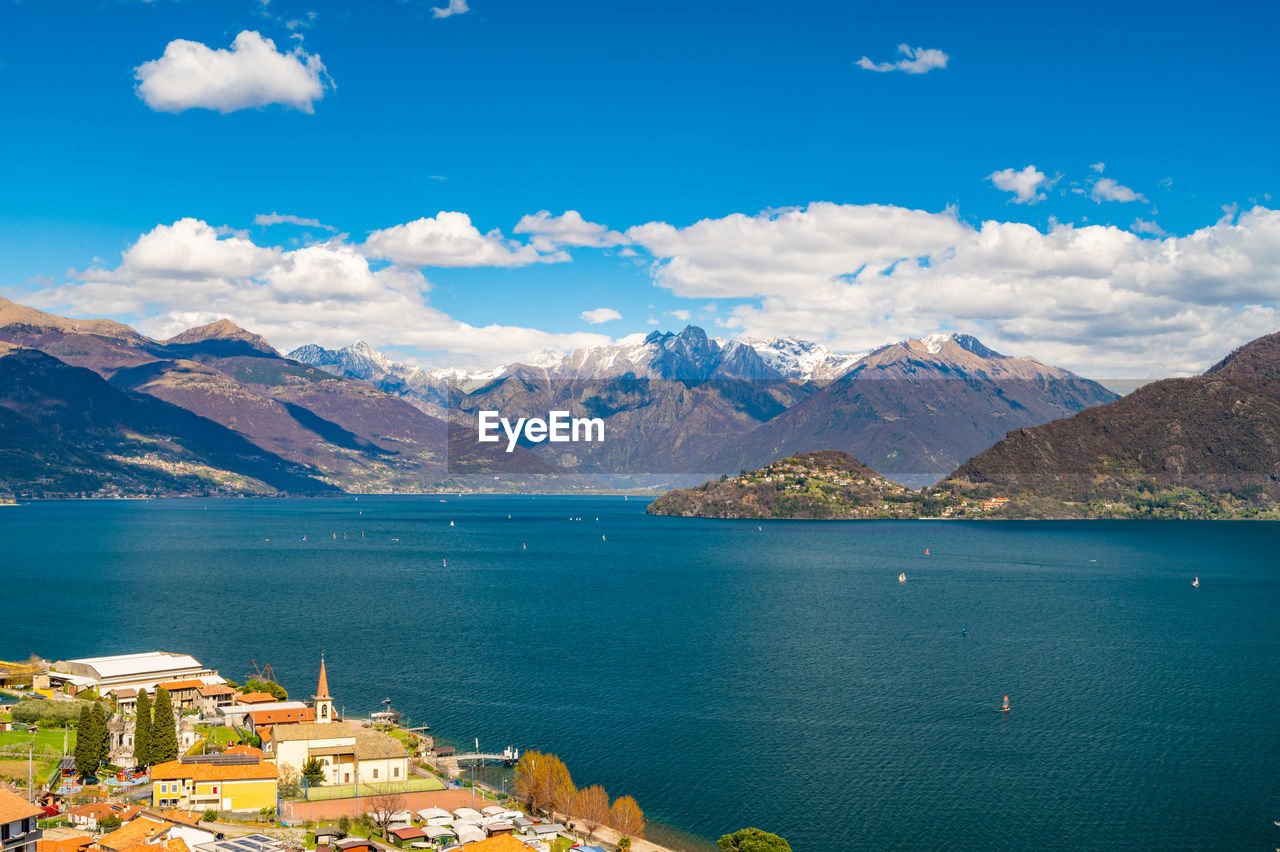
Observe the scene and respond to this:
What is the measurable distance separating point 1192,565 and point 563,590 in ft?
402

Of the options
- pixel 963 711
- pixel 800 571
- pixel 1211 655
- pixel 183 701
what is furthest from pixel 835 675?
pixel 800 571

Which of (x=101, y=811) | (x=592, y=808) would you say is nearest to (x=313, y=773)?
(x=101, y=811)

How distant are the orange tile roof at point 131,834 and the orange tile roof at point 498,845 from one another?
15876mm

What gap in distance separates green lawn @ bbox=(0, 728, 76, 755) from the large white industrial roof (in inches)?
529

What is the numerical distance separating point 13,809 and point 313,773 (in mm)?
19764

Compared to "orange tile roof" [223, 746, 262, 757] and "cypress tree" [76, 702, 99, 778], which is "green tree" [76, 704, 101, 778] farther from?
"orange tile roof" [223, 746, 262, 757]

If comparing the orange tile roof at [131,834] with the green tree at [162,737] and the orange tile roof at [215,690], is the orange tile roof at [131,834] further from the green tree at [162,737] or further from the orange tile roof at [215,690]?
the orange tile roof at [215,690]

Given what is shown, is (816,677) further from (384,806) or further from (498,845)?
(498,845)

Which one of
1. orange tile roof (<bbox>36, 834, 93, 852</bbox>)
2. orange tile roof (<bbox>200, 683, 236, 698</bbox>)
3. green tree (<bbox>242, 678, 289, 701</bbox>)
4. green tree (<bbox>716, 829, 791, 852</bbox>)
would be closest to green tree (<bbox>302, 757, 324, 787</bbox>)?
orange tile roof (<bbox>36, 834, 93, 852</bbox>)

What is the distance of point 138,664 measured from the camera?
92625 millimetres

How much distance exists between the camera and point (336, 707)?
84000mm

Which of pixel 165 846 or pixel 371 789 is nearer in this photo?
pixel 165 846

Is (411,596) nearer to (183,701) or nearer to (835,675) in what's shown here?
(183,701)

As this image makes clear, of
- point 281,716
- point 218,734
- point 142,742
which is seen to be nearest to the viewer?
point 142,742
